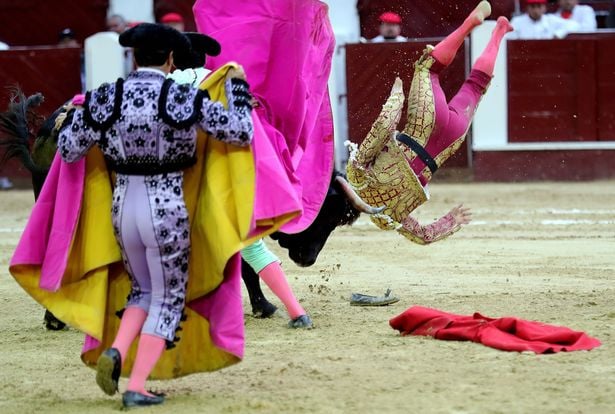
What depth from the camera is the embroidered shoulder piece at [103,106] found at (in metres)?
3.70

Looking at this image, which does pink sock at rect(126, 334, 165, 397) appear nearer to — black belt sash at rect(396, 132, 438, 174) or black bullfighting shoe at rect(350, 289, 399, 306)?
black bullfighting shoe at rect(350, 289, 399, 306)

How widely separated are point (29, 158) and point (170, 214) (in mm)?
1642

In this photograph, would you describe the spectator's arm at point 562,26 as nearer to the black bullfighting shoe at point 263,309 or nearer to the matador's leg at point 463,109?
the matador's leg at point 463,109

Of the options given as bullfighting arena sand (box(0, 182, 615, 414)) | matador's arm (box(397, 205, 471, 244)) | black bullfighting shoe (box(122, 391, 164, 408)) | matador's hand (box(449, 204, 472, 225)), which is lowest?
bullfighting arena sand (box(0, 182, 615, 414))

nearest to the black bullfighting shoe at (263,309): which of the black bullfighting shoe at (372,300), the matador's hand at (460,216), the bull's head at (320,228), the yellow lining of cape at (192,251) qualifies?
the bull's head at (320,228)

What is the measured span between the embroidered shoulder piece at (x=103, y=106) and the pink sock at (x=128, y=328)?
0.58 m

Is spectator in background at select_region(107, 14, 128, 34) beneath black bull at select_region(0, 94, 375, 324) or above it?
above

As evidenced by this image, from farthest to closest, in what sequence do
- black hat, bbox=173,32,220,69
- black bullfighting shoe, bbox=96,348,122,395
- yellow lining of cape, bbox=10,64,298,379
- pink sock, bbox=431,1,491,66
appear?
pink sock, bbox=431,1,491,66
black hat, bbox=173,32,220,69
yellow lining of cape, bbox=10,64,298,379
black bullfighting shoe, bbox=96,348,122,395

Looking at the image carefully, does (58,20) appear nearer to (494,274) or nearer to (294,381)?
(494,274)

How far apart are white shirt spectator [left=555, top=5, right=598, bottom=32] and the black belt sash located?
7076mm

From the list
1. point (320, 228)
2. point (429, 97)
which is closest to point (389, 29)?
point (429, 97)

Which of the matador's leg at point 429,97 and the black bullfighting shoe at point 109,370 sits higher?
the matador's leg at point 429,97

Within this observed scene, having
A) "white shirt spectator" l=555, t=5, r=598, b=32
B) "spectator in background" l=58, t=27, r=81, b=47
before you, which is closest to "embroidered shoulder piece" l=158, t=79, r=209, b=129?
"white shirt spectator" l=555, t=5, r=598, b=32

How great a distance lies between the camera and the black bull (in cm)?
516
